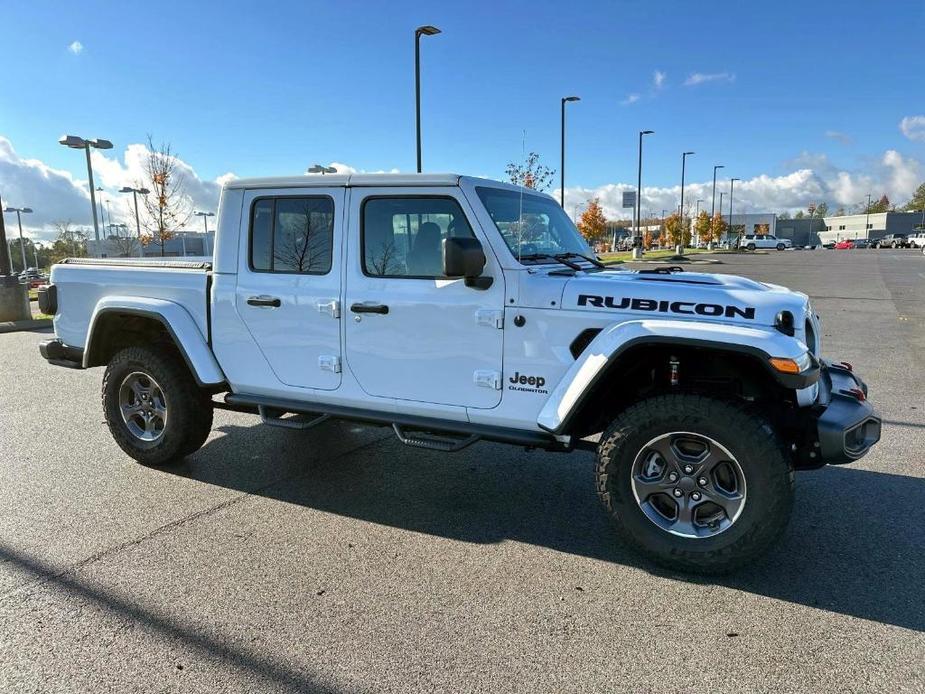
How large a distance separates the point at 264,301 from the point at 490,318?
61.0 inches

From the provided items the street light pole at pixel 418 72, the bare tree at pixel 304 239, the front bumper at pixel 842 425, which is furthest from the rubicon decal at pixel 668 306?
the street light pole at pixel 418 72

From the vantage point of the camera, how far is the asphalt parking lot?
2.59 metres

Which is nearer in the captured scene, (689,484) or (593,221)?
(689,484)

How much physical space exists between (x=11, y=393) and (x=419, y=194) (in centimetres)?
605

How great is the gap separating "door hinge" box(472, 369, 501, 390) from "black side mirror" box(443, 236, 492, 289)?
548 millimetres

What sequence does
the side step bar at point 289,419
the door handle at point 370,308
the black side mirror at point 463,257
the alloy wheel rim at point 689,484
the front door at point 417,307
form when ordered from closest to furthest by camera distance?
the alloy wheel rim at point 689,484
the black side mirror at point 463,257
the front door at point 417,307
the door handle at point 370,308
the side step bar at point 289,419

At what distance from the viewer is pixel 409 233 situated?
155 inches

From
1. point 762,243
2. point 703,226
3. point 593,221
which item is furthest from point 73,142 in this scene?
point 762,243

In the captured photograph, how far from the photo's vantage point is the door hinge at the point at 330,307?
13.3 feet

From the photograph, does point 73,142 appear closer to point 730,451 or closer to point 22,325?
point 22,325

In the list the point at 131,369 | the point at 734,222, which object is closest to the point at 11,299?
the point at 131,369

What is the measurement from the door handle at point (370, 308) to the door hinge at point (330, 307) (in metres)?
0.11

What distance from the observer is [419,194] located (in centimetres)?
388

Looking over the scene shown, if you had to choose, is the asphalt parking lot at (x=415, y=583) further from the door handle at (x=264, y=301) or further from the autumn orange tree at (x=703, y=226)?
the autumn orange tree at (x=703, y=226)
